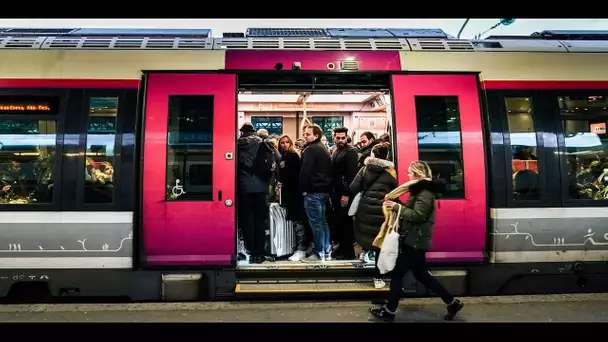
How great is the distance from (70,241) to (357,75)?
12.5ft

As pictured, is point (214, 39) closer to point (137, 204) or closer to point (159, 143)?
point (159, 143)

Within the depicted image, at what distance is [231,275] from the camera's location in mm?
5137

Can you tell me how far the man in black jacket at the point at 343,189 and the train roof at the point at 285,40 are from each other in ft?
4.20

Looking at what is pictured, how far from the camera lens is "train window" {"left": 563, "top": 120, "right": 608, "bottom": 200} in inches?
212

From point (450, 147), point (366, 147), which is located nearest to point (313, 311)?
point (450, 147)

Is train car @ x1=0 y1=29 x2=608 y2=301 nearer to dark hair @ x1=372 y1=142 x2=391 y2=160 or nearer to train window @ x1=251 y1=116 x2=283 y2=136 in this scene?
dark hair @ x1=372 y1=142 x2=391 y2=160

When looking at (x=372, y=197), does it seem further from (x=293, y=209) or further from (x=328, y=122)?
(x=328, y=122)

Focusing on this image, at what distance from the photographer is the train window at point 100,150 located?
16.4 ft

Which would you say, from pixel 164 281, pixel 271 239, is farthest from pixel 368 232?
pixel 164 281

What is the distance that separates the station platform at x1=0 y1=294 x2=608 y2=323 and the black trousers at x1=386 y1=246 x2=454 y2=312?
242mm

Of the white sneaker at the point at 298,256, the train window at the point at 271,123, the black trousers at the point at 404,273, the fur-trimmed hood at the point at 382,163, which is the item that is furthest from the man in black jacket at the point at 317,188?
the train window at the point at 271,123

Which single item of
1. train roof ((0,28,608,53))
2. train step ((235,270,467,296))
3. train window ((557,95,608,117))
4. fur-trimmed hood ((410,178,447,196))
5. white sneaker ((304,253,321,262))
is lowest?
train step ((235,270,467,296))

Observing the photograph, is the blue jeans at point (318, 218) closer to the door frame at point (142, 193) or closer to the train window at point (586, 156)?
the door frame at point (142, 193)

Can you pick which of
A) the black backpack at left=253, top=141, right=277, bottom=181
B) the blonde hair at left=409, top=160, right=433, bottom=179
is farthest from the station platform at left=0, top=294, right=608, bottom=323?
the black backpack at left=253, top=141, right=277, bottom=181
